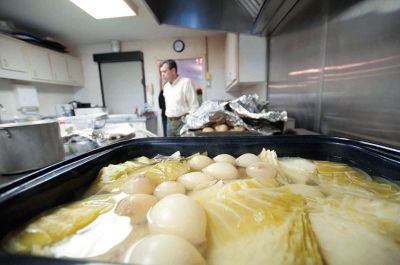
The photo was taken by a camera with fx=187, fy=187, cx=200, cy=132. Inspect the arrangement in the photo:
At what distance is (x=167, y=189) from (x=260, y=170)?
0.28 m

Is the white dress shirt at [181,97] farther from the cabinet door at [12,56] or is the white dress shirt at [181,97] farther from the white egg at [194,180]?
the cabinet door at [12,56]

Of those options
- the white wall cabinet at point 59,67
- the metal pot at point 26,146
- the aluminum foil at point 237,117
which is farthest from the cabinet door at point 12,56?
the aluminum foil at point 237,117

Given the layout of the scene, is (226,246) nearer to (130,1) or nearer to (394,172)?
(394,172)

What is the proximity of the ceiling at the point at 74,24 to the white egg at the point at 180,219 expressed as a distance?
2006mm

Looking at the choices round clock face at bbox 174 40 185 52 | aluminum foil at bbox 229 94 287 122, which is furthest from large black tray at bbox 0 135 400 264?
round clock face at bbox 174 40 185 52

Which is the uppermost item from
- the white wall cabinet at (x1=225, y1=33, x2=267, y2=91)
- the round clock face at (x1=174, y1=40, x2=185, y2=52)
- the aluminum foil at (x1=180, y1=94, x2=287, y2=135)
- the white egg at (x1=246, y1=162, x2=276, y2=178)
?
the round clock face at (x1=174, y1=40, x2=185, y2=52)

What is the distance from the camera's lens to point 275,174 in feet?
1.87

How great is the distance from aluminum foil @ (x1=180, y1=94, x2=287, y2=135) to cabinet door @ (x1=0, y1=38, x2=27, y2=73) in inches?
107

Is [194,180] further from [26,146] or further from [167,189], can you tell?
[26,146]

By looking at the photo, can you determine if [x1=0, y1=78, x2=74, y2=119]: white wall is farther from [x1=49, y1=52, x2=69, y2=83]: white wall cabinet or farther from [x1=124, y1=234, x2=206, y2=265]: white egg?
[x1=124, y1=234, x2=206, y2=265]: white egg

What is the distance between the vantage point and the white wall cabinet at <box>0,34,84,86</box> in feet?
7.77

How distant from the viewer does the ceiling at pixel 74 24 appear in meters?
2.16

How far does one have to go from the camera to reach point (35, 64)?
2758 mm

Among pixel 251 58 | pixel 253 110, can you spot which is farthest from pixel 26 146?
pixel 251 58
